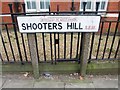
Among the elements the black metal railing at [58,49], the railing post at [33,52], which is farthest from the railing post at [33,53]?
the black metal railing at [58,49]

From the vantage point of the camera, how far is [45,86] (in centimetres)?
310

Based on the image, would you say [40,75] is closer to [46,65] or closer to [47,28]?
[46,65]

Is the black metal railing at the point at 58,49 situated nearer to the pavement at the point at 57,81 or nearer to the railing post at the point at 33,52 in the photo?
the railing post at the point at 33,52

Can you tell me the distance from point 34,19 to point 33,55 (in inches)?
29.9

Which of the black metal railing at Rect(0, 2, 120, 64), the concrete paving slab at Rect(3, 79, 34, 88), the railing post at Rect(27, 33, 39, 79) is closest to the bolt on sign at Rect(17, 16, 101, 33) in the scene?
the black metal railing at Rect(0, 2, 120, 64)

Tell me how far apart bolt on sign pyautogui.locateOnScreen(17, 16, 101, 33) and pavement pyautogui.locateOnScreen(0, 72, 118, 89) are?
1135 millimetres

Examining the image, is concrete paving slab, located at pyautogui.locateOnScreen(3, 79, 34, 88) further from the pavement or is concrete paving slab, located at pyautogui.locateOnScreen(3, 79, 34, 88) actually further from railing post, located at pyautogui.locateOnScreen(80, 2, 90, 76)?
railing post, located at pyautogui.locateOnScreen(80, 2, 90, 76)

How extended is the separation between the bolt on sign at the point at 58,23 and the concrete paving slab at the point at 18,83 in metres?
1.13

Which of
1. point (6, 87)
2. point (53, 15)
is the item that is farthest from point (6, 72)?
point (53, 15)

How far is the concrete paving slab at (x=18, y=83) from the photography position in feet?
10.2

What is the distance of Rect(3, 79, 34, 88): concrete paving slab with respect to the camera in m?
3.11

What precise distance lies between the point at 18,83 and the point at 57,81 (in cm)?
80

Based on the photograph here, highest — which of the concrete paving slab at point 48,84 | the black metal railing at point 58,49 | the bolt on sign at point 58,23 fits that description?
the bolt on sign at point 58,23

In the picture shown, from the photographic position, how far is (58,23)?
2598 mm
